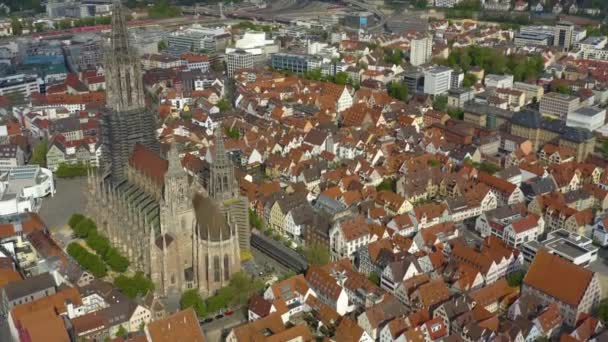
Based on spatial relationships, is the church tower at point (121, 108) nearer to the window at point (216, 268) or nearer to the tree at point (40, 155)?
the window at point (216, 268)

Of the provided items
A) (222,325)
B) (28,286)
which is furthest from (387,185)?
(28,286)

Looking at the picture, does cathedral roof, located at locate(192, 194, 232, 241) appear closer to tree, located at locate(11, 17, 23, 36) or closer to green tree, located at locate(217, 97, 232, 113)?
green tree, located at locate(217, 97, 232, 113)

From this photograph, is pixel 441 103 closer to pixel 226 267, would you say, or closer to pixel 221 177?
pixel 221 177

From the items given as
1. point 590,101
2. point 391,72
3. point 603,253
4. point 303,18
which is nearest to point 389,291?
point 603,253

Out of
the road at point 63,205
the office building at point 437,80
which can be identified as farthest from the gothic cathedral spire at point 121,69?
the office building at point 437,80

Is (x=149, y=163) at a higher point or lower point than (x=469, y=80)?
higher

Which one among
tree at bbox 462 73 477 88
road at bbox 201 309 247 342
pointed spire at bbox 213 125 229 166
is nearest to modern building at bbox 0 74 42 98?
pointed spire at bbox 213 125 229 166
